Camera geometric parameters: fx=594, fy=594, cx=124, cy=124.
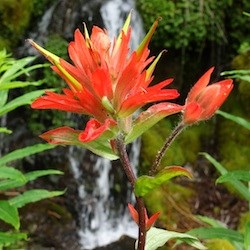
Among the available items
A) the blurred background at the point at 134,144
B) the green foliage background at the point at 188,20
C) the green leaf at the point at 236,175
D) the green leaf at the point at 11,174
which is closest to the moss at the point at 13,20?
the blurred background at the point at 134,144

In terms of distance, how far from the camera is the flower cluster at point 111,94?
820 mm

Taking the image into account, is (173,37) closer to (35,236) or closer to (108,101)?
(35,236)

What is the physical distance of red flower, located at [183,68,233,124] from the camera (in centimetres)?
84

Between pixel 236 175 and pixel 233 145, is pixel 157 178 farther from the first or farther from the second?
pixel 233 145

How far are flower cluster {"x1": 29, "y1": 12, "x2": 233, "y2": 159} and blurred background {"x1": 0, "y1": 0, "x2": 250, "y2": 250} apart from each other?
2815mm

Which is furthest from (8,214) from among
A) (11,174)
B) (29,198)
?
(29,198)

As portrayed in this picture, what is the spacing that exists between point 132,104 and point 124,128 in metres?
0.05

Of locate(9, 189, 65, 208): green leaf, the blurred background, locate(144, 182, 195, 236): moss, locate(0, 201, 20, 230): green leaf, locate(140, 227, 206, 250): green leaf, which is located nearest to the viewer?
locate(140, 227, 206, 250): green leaf

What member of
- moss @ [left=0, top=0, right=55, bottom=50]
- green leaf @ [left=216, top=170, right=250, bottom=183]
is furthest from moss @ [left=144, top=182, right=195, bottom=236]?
green leaf @ [left=216, top=170, right=250, bottom=183]

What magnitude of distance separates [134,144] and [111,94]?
3292 millimetres

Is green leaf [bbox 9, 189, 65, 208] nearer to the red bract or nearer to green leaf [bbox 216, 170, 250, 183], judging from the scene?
green leaf [bbox 216, 170, 250, 183]

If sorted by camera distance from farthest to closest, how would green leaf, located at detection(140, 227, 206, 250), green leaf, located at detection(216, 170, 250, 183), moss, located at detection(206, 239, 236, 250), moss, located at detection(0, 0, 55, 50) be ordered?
moss, located at detection(0, 0, 55, 50) → moss, located at detection(206, 239, 236, 250) → green leaf, located at detection(216, 170, 250, 183) → green leaf, located at detection(140, 227, 206, 250)

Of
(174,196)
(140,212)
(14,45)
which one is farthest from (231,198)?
(140,212)

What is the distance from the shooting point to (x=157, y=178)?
0.83 metres
